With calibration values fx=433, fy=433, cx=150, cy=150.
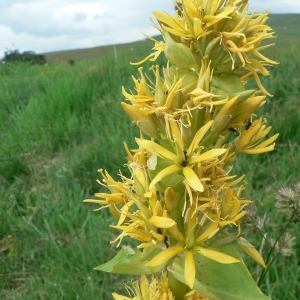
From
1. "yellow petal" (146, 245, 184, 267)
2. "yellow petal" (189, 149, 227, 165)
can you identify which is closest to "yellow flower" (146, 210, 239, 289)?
"yellow petal" (146, 245, 184, 267)

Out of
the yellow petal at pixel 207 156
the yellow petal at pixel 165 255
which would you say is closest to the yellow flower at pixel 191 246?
the yellow petal at pixel 165 255

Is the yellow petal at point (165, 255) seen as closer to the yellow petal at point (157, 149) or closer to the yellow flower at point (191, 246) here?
the yellow flower at point (191, 246)

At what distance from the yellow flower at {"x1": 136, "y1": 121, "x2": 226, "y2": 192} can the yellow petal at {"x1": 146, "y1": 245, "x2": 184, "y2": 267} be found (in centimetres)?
15

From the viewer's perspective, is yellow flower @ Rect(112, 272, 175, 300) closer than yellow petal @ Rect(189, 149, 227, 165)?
No

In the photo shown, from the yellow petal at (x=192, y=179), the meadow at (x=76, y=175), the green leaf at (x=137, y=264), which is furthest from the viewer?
the meadow at (x=76, y=175)

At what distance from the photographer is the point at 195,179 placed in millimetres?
886

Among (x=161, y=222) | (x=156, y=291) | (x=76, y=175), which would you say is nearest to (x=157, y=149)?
(x=161, y=222)

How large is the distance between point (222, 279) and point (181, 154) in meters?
0.28

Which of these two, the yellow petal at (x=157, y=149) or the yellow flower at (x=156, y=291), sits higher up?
the yellow petal at (x=157, y=149)

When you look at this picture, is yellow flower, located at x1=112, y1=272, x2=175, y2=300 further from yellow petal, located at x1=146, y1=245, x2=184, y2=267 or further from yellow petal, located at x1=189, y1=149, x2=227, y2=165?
yellow petal, located at x1=189, y1=149, x2=227, y2=165

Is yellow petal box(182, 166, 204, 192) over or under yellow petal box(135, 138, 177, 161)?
under

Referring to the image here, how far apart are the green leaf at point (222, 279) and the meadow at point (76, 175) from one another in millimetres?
1023

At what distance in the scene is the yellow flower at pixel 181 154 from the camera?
0.90 metres

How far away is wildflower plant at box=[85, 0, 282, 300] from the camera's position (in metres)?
0.92
